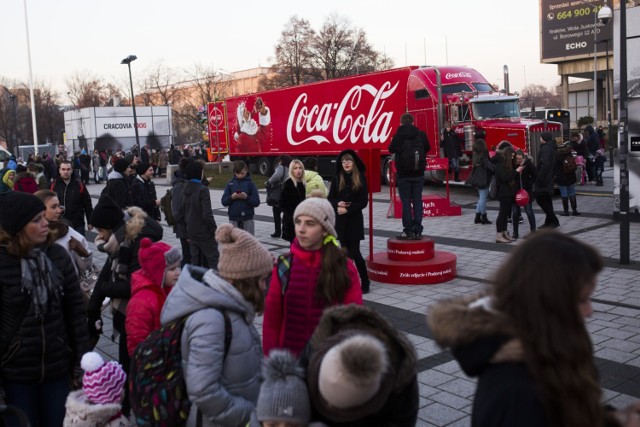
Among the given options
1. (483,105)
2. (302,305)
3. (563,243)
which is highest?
(483,105)

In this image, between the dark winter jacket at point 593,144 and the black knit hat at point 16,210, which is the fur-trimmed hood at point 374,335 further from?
the dark winter jacket at point 593,144

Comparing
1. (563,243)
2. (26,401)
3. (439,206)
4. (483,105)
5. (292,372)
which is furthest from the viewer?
(483,105)

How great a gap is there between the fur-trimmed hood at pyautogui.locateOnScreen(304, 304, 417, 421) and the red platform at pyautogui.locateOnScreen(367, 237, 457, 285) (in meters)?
6.96

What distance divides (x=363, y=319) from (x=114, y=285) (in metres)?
2.90

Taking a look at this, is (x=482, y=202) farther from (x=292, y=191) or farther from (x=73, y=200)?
(x=73, y=200)

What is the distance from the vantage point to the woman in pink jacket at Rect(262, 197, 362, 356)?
3.86 metres

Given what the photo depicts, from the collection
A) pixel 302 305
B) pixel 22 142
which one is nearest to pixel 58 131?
pixel 22 142

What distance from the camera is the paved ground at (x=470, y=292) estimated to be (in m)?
5.37

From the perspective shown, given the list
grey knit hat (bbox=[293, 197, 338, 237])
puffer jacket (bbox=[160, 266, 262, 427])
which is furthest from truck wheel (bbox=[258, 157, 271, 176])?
puffer jacket (bbox=[160, 266, 262, 427])

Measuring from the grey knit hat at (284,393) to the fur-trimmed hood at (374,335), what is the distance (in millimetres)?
41

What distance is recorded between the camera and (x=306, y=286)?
389cm

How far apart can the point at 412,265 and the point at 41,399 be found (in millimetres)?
6226

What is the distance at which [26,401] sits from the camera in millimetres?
3711

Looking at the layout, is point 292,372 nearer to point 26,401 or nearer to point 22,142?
point 26,401
